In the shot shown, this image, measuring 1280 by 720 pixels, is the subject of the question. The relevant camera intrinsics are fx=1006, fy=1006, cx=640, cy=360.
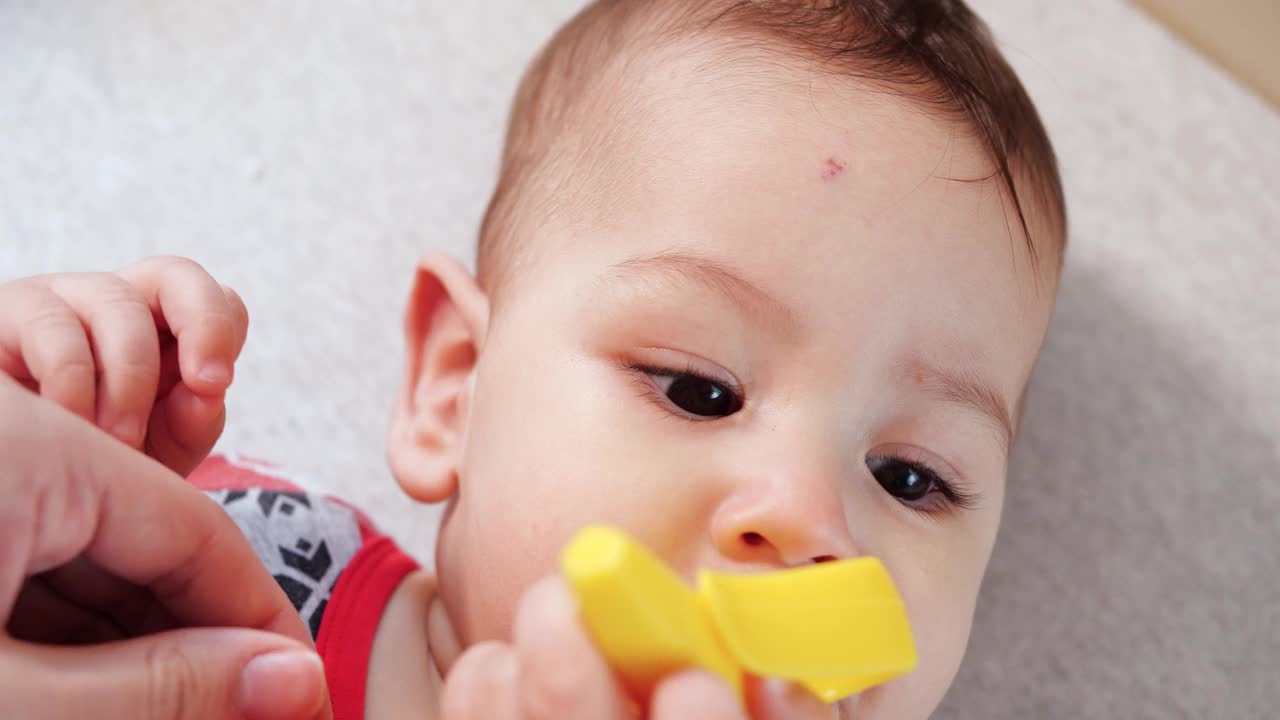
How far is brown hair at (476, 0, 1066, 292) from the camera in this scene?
31.4 inches

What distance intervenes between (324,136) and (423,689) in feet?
2.45

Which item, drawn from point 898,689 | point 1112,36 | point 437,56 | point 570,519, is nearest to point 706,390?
point 570,519

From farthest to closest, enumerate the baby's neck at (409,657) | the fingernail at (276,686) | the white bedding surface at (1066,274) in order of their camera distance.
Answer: the white bedding surface at (1066,274), the baby's neck at (409,657), the fingernail at (276,686)

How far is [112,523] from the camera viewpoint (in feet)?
1.85

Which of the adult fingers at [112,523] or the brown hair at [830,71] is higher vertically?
the brown hair at [830,71]

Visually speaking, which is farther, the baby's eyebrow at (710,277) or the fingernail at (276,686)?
the baby's eyebrow at (710,277)

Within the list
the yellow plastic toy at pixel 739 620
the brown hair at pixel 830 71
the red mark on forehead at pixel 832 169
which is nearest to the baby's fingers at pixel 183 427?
the brown hair at pixel 830 71

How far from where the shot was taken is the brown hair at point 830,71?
80 cm

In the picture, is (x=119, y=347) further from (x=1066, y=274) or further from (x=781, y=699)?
(x=1066, y=274)

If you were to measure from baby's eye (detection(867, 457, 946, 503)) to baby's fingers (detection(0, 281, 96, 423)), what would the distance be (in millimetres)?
553

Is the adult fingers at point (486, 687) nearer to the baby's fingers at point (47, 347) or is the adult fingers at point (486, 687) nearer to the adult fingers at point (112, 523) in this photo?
the adult fingers at point (112, 523)

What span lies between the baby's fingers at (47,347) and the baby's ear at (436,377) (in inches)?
10.3

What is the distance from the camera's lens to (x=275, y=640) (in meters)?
0.60

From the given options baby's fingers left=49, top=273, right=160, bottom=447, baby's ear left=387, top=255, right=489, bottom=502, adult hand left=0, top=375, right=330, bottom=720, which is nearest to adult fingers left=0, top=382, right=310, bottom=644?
adult hand left=0, top=375, right=330, bottom=720
